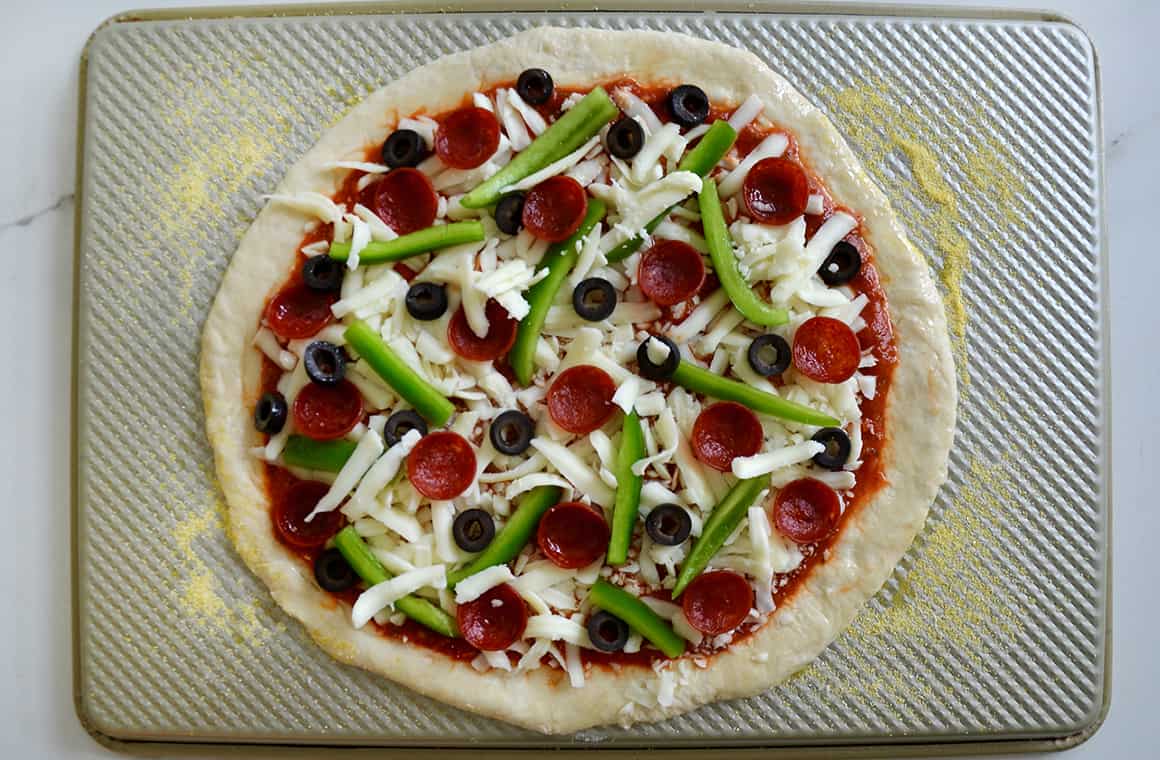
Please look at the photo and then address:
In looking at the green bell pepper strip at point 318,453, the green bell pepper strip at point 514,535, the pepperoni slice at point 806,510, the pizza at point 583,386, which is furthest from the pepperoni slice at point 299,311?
the pepperoni slice at point 806,510

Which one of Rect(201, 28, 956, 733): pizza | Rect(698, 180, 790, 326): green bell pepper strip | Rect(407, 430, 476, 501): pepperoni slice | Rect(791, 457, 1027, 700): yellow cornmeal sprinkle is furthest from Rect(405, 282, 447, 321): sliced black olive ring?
Rect(791, 457, 1027, 700): yellow cornmeal sprinkle

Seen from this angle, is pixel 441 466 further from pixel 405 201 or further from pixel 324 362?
pixel 405 201

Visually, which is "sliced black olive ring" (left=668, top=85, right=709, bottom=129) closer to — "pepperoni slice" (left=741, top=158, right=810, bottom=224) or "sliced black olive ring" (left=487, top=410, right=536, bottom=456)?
"pepperoni slice" (left=741, top=158, right=810, bottom=224)

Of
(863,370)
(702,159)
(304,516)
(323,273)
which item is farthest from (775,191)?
(304,516)

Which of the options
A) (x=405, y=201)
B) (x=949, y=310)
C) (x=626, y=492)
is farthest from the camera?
(x=949, y=310)

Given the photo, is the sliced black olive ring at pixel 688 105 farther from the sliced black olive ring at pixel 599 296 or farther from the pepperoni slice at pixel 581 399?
the pepperoni slice at pixel 581 399
